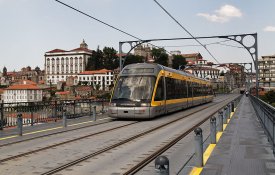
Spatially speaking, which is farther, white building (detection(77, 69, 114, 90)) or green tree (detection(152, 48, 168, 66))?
white building (detection(77, 69, 114, 90))

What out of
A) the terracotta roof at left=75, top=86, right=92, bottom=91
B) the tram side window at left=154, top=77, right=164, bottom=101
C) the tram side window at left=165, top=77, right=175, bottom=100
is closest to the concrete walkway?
the tram side window at left=154, top=77, right=164, bottom=101

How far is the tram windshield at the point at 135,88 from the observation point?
758 inches

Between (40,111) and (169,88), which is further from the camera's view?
(169,88)

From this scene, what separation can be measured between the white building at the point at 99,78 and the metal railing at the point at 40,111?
495 ft

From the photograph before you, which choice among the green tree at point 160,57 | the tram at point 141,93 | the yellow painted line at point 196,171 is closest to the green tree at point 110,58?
the green tree at point 160,57

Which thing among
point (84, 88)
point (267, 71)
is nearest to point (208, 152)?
point (84, 88)

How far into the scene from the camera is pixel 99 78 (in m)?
181

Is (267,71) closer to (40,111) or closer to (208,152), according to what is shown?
(40,111)

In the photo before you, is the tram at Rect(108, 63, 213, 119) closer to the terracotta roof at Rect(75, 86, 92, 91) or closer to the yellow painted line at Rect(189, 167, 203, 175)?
the yellow painted line at Rect(189, 167, 203, 175)

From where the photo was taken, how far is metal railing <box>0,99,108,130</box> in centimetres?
1630

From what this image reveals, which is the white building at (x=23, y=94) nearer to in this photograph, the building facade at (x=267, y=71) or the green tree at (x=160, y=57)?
the green tree at (x=160, y=57)

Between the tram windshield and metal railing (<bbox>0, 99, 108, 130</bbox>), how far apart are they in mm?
3201

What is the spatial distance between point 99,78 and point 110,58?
42.9 feet

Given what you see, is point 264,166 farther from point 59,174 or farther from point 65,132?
point 65,132
